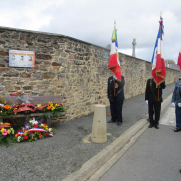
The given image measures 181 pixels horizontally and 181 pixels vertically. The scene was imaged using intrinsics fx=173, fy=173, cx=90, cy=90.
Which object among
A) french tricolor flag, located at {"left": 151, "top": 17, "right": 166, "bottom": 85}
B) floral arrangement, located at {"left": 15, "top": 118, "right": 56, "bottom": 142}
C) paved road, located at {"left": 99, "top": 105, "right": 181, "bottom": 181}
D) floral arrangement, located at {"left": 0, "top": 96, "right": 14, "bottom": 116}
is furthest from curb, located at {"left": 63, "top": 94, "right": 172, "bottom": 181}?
floral arrangement, located at {"left": 0, "top": 96, "right": 14, "bottom": 116}

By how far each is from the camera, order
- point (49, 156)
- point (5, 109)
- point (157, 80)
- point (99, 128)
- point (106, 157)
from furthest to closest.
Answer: point (157, 80) < point (5, 109) < point (99, 128) < point (106, 157) < point (49, 156)

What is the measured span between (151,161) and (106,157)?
2.85 ft

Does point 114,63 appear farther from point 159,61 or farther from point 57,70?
point 57,70

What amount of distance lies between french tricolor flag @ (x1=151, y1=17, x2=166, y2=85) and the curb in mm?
1681

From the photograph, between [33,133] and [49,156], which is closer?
[49,156]

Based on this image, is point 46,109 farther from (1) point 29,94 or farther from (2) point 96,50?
(2) point 96,50

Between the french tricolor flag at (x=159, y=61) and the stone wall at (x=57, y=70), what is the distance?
2380mm

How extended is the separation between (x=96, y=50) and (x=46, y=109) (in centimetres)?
343

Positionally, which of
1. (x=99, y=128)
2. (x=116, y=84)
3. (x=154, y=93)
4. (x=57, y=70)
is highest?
(x=57, y=70)

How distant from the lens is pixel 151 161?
335cm

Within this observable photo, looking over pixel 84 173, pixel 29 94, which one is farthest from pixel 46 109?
pixel 84 173

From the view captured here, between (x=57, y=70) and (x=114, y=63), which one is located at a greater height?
(x=114, y=63)

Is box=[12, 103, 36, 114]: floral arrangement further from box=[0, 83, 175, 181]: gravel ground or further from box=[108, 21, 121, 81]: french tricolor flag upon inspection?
box=[108, 21, 121, 81]: french tricolor flag

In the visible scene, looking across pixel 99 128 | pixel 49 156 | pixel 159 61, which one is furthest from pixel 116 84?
pixel 49 156
